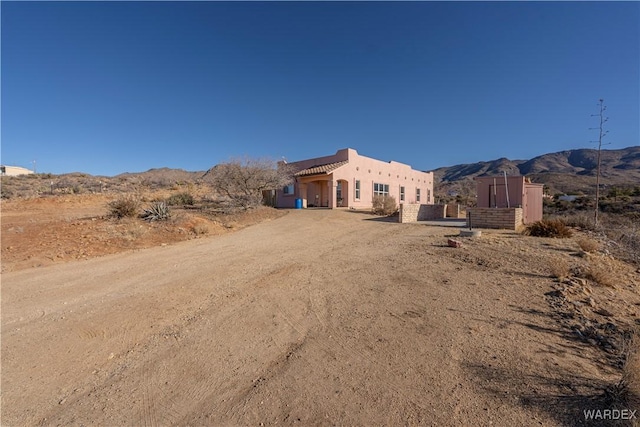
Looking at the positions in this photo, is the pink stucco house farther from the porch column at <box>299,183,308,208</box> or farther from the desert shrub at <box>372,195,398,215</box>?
the desert shrub at <box>372,195,398,215</box>

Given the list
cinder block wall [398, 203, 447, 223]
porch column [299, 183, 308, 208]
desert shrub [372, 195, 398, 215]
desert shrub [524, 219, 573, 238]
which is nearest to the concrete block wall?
cinder block wall [398, 203, 447, 223]

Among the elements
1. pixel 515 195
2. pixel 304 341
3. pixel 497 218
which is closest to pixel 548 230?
pixel 497 218

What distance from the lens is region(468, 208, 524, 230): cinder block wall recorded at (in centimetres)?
1352

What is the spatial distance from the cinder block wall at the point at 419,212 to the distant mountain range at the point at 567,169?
Result: 40635mm

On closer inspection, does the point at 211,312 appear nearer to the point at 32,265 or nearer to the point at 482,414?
the point at 482,414

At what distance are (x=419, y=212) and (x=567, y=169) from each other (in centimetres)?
9432

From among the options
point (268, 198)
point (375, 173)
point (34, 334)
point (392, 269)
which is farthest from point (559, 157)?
point (34, 334)

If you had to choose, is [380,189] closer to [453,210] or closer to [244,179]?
[453,210]

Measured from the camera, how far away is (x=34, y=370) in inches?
134

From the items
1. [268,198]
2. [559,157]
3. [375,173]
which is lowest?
[268,198]

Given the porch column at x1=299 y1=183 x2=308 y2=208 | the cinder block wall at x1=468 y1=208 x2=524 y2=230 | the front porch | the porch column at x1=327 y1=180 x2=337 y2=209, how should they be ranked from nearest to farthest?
the cinder block wall at x1=468 y1=208 x2=524 y2=230 → the porch column at x1=327 y1=180 x2=337 y2=209 → the front porch → the porch column at x1=299 y1=183 x2=308 y2=208

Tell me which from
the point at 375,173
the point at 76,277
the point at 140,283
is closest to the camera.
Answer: the point at 140,283

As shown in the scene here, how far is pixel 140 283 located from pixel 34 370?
2964mm

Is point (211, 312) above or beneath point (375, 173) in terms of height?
beneath
